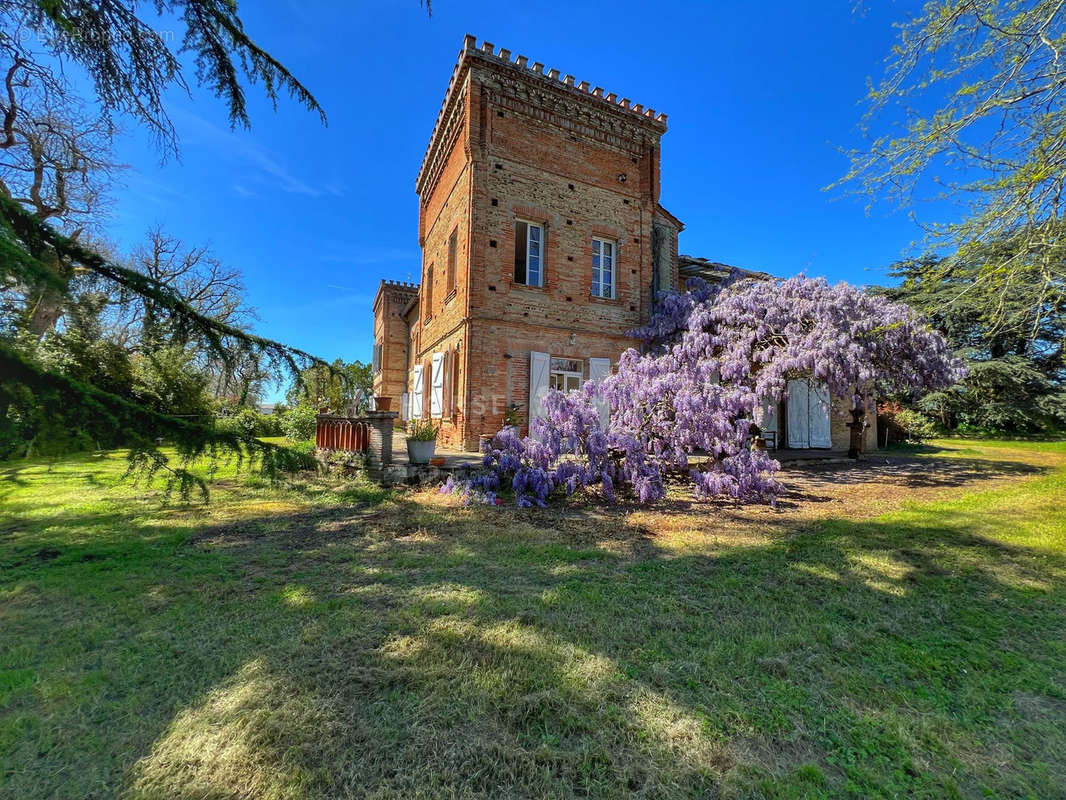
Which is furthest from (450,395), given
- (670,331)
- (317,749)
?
(317,749)

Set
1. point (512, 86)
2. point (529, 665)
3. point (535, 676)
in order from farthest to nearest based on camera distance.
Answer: point (512, 86) < point (529, 665) < point (535, 676)

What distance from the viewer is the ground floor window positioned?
36.2ft

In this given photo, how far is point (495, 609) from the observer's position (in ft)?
9.66

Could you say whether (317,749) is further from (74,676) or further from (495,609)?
(74,676)

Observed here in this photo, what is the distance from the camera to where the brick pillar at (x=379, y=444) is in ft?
24.9

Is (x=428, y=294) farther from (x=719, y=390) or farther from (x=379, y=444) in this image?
(x=719, y=390)

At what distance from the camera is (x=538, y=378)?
10.5m

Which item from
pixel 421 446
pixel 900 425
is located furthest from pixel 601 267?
pixel 900 425

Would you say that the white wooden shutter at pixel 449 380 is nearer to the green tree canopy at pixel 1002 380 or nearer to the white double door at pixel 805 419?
the white double door at pixel 805 419

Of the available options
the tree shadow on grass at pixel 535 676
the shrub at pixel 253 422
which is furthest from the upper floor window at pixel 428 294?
the tree shadow on grass at pixel 535 676

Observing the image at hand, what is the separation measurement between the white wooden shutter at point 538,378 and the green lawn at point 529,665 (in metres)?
5.63

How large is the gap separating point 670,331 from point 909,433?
1379 cm

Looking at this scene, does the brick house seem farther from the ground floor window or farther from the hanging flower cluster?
the hanging flower cluster

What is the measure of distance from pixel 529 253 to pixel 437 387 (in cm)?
431
